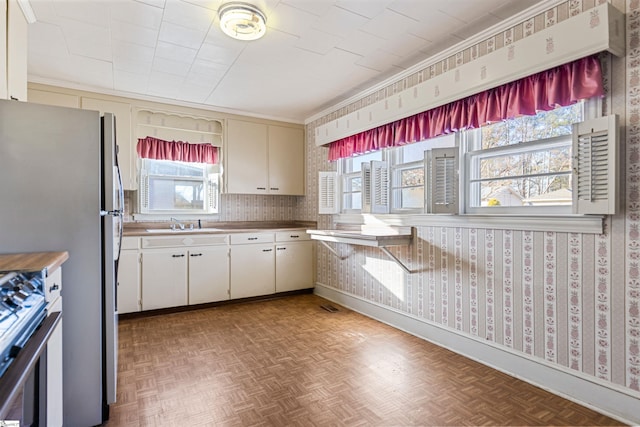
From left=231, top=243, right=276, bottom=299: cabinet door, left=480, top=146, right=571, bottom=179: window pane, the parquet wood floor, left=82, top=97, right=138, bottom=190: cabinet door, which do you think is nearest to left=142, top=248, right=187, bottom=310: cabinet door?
the parquet wood floor

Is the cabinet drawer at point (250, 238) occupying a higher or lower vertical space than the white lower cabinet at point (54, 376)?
higher

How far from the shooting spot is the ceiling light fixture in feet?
7.12

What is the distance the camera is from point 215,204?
458cm

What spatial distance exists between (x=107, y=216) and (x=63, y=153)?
0.36 m

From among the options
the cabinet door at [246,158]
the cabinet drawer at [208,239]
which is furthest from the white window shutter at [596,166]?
the cabinet door at [246,158]

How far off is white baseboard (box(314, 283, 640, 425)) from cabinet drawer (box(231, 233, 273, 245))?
1.71m

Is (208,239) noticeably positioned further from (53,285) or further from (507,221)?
(507,221)

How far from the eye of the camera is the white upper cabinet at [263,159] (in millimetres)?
4453

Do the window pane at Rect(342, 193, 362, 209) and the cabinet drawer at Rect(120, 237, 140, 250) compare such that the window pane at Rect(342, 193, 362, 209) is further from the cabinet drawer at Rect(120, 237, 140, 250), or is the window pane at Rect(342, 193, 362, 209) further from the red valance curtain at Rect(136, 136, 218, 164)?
A: the cabinet drawer at Rect(120, 237, 140, 250)

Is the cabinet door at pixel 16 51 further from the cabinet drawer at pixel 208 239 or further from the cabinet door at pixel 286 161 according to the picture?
the cabinet door at pixel 286 161

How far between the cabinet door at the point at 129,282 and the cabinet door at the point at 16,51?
1.78 m

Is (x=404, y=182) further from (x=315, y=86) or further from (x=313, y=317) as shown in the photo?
(x=313, y=317)

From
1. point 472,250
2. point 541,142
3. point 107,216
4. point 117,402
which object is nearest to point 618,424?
point 472,250

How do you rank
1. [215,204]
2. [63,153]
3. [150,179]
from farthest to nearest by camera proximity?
1. [215,204]
2. [150,179]
3. [63,153]
